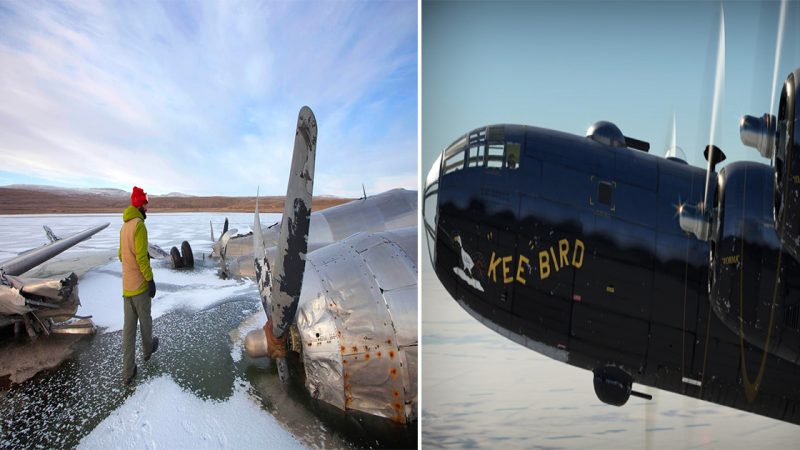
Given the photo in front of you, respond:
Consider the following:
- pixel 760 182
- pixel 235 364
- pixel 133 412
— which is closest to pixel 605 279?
pixel 760 182

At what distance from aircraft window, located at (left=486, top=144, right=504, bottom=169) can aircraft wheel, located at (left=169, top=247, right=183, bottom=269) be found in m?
2.37

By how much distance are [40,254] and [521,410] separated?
119 inches

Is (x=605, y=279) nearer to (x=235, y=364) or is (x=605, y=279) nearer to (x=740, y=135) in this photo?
(x=740, y=135)

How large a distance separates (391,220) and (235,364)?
178 centimetres

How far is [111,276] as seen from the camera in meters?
2.51

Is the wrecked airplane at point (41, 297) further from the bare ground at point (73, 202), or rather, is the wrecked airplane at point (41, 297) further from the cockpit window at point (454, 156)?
the cockpit window at point (454, 156)

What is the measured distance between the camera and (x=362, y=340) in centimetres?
152

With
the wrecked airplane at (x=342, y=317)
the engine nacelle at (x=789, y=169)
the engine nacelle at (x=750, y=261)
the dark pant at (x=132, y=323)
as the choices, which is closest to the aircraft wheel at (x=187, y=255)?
the dark pant at (x=132, y=323)

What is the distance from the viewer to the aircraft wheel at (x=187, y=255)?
123 inches

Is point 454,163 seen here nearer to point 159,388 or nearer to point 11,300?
point 159,388

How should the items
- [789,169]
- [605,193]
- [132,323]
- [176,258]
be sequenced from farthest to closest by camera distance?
[176,258] → [605,193] → [132,323] → [789,169]

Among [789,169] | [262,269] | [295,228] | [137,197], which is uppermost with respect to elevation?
[789,169]

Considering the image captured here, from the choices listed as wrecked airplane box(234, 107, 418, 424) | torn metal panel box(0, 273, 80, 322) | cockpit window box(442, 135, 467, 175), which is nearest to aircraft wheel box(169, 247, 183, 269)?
torn metal panel box(0, 273, 80, 322)

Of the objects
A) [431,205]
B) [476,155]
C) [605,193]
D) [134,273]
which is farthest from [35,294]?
[605,193]
